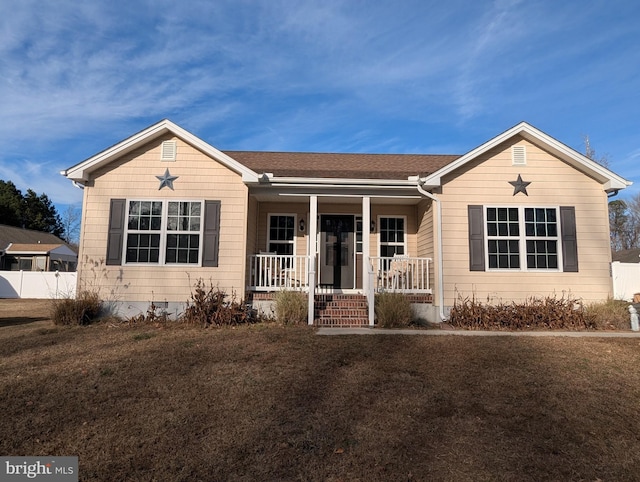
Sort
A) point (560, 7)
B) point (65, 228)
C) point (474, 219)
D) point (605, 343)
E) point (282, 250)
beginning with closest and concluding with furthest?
point (605, 343)
point (474, 219)
point (560, 7)
point (282, 250)
point (65, 228)

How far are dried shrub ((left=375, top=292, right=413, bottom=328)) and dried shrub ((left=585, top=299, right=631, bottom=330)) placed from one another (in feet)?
13.2

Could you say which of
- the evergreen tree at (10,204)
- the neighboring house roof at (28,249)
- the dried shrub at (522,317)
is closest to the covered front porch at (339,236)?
the dried shrub at (522,317)

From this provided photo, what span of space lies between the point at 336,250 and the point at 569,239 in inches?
222

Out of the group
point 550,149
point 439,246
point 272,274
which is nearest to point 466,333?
point 439,246

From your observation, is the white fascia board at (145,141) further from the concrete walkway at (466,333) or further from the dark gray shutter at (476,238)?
the dark gray shutter at (476,238)

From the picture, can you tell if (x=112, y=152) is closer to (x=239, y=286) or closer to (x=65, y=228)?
(x=239, y=286)

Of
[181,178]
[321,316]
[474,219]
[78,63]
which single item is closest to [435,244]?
[474,219]

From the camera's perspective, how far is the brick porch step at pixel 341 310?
8070mm

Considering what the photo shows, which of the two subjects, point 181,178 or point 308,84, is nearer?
point 181,178

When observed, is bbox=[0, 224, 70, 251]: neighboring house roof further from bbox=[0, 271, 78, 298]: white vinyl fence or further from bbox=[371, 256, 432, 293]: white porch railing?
bbox=[371, 256, 432, 293]: white porch railing

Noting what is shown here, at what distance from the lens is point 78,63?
424 inches

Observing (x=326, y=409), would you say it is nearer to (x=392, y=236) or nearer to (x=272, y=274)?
(x=272, y=274)

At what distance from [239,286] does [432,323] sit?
14.9 ft

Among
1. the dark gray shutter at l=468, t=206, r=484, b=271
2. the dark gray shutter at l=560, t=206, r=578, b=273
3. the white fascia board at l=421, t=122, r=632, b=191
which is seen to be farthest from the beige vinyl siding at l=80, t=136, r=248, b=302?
the dark gray shutter at l=560, t=206, r=578, b=273
